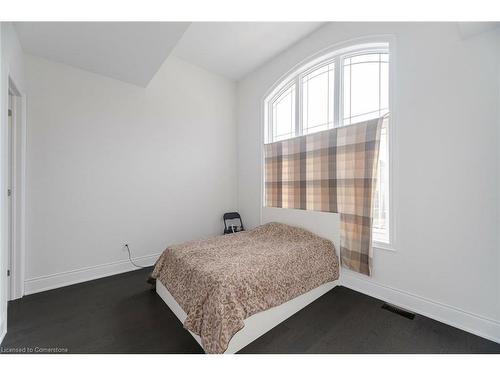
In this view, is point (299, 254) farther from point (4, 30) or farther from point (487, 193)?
point (4, 30)

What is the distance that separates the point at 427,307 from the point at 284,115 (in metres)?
2.89

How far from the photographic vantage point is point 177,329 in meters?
1.70

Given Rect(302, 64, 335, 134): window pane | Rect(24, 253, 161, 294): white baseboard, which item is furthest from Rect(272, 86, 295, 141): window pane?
Rect(24, 253, 161, 294): white baseboard

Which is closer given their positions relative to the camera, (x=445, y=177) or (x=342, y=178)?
(x=445, y=177)

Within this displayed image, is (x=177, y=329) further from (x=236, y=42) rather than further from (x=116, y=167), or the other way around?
(x=236, y=42)

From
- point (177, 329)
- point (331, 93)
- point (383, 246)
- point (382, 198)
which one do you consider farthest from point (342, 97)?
point (177, 329)

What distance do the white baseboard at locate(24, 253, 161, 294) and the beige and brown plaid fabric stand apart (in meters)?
2.29

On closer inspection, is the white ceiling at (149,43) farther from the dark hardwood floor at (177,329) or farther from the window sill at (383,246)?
the window sill at (383,246)

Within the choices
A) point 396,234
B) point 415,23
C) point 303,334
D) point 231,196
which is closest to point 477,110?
point 415,23

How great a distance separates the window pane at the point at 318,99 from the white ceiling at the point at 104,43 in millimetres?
1829

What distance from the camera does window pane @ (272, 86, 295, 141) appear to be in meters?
3.25

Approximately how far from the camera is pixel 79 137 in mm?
2553

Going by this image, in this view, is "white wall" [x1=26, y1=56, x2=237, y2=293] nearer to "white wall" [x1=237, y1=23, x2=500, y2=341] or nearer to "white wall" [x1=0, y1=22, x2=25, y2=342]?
"white wall" [x1=0, y1=22, x2=25, y2=342]

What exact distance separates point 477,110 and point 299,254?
188 cm
